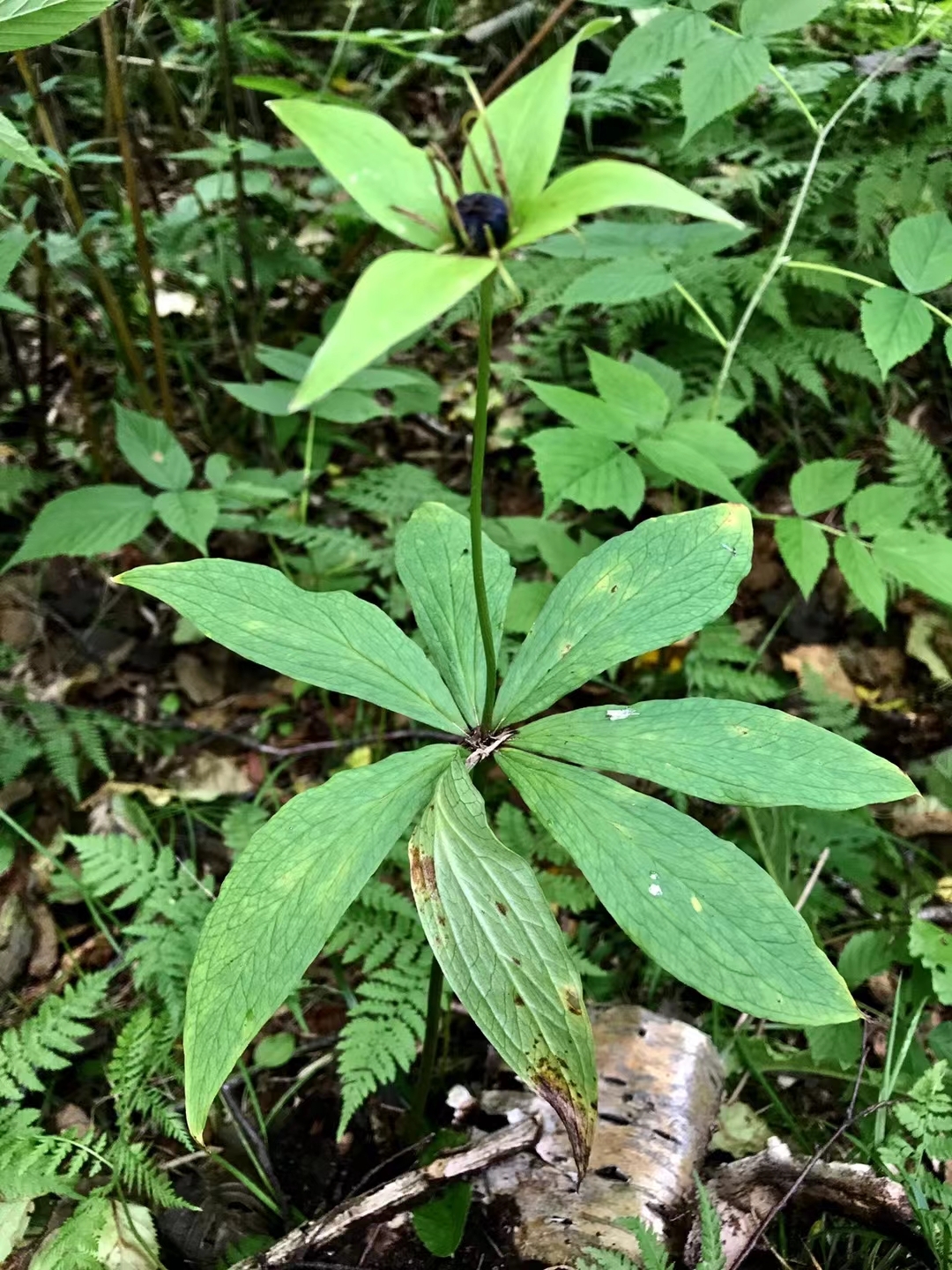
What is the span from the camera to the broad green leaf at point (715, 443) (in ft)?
6.22

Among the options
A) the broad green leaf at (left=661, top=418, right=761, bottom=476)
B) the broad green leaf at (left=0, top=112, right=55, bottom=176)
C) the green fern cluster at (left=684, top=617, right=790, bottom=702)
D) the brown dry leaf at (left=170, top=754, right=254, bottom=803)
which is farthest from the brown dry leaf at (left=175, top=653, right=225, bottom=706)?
the broad green leaf at (left=0, top=112, right=55, bottom=176)

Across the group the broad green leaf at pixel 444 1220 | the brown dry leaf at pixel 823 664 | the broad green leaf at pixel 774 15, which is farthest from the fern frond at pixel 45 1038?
the broad green leaf at pixel 774 15

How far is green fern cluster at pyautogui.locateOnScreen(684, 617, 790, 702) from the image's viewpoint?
2.07 m

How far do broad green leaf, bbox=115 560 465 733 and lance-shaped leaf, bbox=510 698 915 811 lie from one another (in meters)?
0.21

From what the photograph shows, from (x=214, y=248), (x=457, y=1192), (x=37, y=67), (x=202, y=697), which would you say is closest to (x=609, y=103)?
(x=214, y=248)

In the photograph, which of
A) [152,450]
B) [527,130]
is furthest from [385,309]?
[152,450]

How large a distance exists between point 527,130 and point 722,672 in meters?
1.52

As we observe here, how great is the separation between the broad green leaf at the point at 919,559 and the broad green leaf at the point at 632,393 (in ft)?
1.91

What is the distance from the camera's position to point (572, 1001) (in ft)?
3.10

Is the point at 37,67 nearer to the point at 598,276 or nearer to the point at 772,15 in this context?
the point at 598,276

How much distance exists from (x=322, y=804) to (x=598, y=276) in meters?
1.62

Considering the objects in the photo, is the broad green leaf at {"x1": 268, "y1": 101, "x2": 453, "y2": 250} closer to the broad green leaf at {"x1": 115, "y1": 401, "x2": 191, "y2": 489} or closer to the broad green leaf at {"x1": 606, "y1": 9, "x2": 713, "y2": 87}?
the broad green leaf at {"x1": 606, "y1": 9, "x2": 713, "y2": 87}

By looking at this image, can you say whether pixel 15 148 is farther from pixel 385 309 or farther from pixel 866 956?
pixel 866 956

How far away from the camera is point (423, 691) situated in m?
1.23
